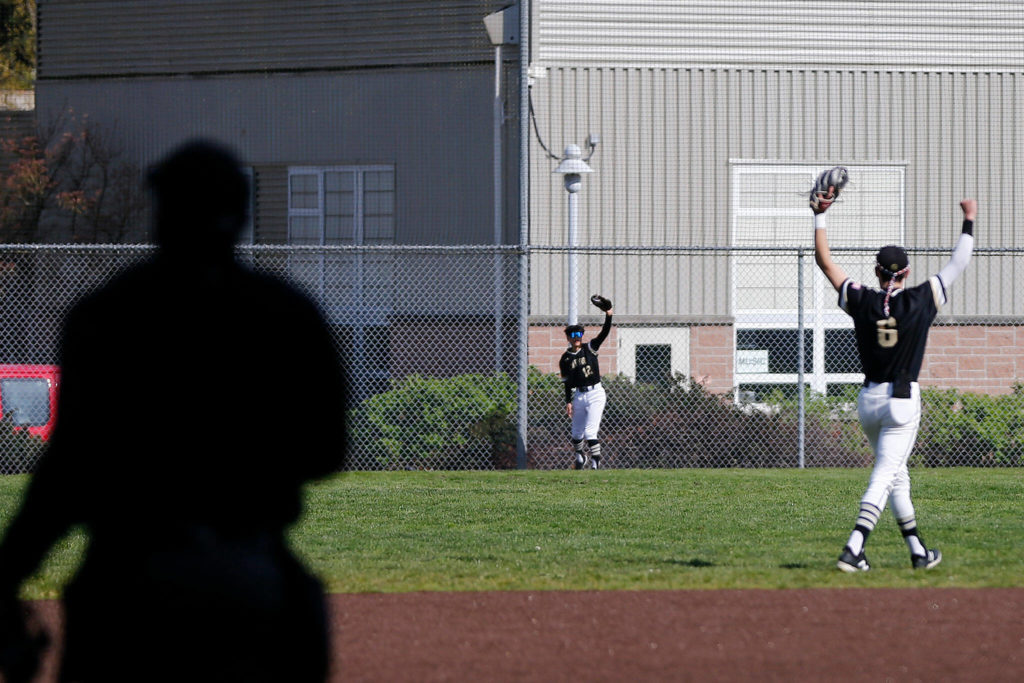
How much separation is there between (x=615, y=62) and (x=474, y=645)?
14617 millimetres

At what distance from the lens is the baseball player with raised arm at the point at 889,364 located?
805 cm

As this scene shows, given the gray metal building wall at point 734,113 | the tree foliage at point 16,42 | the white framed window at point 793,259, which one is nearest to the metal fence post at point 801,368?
the white framed window at point 793,259

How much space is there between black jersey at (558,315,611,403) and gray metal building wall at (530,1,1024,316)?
123 inches

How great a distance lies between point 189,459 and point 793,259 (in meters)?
18.4

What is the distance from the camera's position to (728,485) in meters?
14.1

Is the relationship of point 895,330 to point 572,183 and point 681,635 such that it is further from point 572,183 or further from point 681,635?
point 572,183

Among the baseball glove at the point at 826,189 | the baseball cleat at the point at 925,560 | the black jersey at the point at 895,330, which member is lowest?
the baseball cleat at the point at 925,560

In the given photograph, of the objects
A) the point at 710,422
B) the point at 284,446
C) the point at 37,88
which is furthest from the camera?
the point at 37,88

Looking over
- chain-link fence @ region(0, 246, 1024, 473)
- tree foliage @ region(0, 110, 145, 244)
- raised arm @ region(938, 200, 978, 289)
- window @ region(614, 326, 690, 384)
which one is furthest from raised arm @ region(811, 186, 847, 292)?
tree foliage @ region(0, 110, 145, 244)

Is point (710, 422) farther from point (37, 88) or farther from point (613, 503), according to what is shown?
point (37, 88)

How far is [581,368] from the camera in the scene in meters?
16.0

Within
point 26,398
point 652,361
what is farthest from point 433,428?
point 652,361

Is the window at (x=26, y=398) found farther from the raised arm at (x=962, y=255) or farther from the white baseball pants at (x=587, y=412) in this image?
the raised arm at (x=962, y=255)

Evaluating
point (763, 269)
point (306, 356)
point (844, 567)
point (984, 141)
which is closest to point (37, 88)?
point (763, 269)
